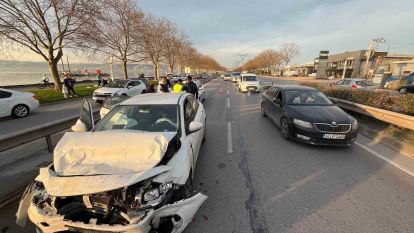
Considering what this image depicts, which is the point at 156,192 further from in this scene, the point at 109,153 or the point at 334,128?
the point at 334,128

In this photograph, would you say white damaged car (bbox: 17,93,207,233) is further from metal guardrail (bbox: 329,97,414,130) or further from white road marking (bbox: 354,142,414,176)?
metal guardrail (bbox: 329,97,414,130)

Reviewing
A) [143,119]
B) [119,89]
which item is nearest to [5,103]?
[119,89]

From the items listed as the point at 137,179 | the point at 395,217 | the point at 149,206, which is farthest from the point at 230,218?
the point at 395,217

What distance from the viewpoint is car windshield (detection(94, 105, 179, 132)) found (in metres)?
3.68

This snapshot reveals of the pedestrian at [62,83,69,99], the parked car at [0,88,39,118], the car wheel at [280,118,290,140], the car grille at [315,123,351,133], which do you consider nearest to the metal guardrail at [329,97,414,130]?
the car grille at [315,123,351,133]

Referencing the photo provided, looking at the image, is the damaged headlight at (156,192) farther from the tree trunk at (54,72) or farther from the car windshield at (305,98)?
the tree trunk at (54,72)

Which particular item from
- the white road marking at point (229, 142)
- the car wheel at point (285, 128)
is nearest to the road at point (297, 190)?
the white road marking at point (229, 142)

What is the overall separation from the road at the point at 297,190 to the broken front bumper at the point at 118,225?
0.61 m

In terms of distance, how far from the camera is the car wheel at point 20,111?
988cm

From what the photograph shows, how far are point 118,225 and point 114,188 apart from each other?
35cm

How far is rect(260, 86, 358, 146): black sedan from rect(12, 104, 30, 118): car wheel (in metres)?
11.3

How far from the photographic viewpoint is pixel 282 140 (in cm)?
631

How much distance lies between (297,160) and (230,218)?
2.60 meters

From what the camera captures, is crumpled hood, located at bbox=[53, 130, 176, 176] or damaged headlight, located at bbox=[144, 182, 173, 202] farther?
crumpled hood, located at bbox=[53, 130, 176, 176]
